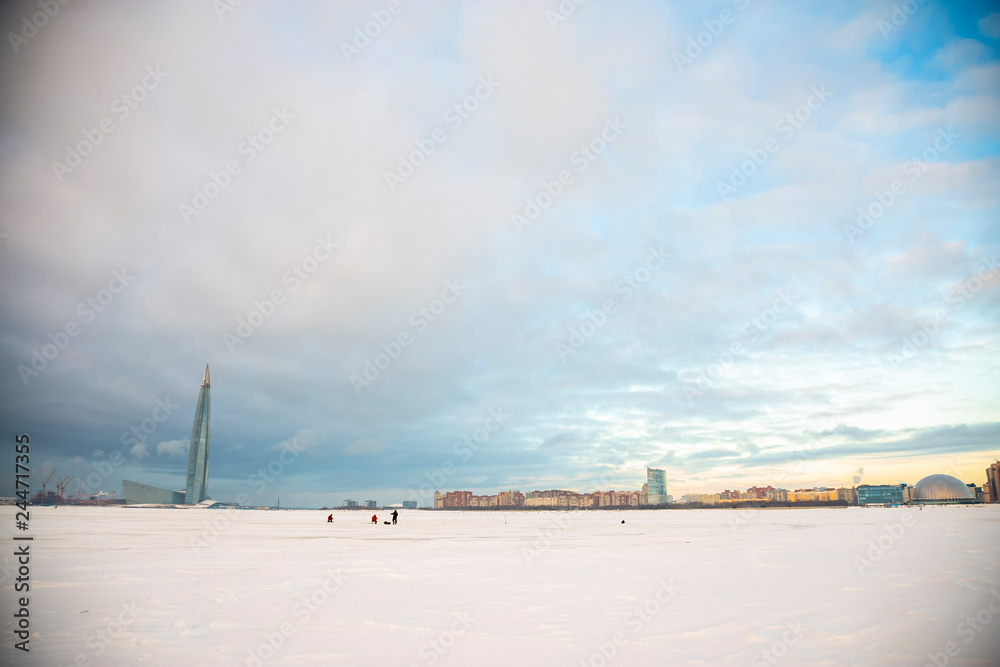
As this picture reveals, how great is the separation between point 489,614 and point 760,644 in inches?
259

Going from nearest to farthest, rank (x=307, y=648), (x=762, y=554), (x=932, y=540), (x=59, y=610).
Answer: (x=307, y=648)
(x=59, y=610)
(x=762, y=554)
(x=932, y=540)

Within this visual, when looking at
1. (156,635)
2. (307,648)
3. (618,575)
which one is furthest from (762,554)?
(156,635)

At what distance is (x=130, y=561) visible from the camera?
23594mm

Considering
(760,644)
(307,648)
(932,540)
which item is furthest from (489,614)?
(932,540)

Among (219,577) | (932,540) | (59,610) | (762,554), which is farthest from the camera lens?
(932,540)

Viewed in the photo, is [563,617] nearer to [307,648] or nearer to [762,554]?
[307,648]

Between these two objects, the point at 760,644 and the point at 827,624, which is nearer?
the point at 760,644

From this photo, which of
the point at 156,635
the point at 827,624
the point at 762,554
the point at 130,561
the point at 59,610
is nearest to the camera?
the point at 156,635

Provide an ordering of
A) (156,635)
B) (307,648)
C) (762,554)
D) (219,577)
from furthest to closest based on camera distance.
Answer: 1. (762,554)
2. (219,577)
3. (156,635)
4. (307,648)

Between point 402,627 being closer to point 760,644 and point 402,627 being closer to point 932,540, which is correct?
point 760,644

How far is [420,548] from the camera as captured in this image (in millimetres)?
33656

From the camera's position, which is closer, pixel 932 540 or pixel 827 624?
pixel 827 624

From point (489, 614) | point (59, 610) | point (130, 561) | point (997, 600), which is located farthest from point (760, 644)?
point (130, 561)

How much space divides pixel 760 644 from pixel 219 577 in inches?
734
